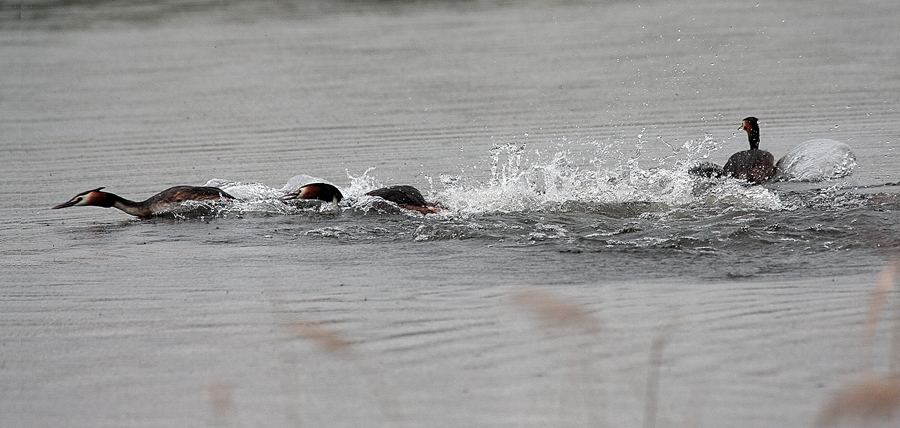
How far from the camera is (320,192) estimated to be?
9.54 meters

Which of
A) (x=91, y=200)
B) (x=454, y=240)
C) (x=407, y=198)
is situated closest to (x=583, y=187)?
(x=407, y=198)

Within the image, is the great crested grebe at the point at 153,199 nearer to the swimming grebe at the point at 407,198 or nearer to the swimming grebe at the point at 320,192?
the swimming grebe at the point at 320,192

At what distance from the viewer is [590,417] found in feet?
15.0

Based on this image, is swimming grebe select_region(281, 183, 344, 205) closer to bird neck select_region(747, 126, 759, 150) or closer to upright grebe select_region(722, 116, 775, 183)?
upright grebe select_region(722, 116, 775, 183)

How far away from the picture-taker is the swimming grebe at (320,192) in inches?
375

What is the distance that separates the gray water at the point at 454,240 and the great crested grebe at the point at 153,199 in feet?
0.58

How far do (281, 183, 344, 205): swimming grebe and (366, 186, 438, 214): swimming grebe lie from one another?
0.30 meters

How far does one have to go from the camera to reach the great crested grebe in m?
9.87

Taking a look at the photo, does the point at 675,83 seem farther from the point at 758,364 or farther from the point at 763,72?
the point at 758,364

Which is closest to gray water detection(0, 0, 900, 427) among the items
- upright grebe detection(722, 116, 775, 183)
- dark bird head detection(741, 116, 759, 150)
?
upright grebe detection(722, 116, 775, 183)

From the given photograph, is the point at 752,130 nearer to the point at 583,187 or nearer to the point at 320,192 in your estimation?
the point at 583,187

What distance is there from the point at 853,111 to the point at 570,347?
9.40 m

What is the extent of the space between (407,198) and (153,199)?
2.37 meters

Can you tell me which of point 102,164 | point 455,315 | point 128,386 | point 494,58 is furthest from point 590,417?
point 494,58
